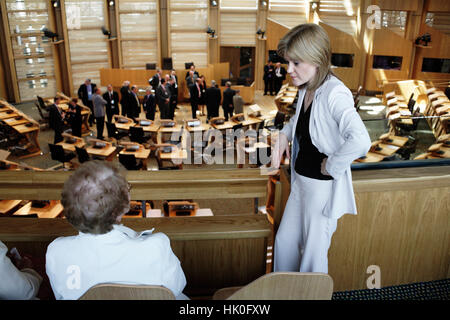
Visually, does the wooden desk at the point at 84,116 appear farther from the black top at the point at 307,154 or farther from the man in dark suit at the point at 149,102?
the black top at the point at 307,154

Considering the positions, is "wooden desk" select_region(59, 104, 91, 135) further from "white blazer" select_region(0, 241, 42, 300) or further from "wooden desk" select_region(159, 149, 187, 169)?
"white blazer" select_region(0, 241, 42, 300)

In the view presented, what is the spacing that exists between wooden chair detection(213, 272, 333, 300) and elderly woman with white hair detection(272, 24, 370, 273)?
1.92 feet

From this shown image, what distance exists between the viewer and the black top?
2.12 m

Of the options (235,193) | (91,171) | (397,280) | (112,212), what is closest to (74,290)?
(112,212)

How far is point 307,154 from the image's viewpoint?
7.09 ft

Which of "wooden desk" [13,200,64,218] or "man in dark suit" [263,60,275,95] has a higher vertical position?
"man in dark suit" [263,60,275,95]

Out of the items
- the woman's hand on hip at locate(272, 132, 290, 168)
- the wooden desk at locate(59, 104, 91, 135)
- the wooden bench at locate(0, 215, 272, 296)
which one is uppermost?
the woman's hand on hip at locate(272, 132, 290, 168)

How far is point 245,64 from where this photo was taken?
867 inches

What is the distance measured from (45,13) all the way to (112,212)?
17.3 meters

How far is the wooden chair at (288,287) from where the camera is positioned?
154 cm

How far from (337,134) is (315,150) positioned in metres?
0.16

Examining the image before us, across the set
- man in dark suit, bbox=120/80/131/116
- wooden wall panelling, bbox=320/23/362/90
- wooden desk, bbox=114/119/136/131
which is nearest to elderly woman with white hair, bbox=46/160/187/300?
wooden desk, bbox=114/119/136/131

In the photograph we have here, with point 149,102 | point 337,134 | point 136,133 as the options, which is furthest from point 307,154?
point 149,102
